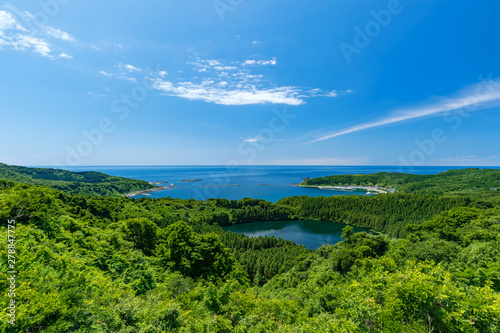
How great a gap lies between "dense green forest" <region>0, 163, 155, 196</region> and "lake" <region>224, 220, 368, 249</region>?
84875 millimetres

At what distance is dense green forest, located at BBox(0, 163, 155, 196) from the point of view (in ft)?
326

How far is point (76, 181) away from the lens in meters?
131

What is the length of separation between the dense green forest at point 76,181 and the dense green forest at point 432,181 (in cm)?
12492

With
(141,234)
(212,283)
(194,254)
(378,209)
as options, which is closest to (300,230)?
(378,209)

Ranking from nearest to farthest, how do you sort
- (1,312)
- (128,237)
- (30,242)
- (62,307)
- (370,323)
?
1. (1,312)
2. (62,307)
3. (370,323)
4. (30,242)
5. (128,237)

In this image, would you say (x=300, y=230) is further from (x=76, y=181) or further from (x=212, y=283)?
(x=76, y=181)

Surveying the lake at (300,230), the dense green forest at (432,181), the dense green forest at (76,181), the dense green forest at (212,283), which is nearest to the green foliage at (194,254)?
the dense green forest at (212,283)

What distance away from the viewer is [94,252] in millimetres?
13086

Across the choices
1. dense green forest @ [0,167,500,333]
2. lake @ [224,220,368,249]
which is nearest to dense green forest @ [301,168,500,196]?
lake @ [224,220,368,249]

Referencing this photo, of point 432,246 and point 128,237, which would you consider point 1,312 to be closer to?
point 128,237

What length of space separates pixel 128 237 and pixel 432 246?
29.9m

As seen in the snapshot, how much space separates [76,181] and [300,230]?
14723 cm

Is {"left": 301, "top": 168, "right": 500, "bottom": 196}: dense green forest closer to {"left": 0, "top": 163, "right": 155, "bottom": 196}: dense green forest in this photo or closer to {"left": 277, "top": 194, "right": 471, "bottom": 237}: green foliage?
{"left": 277, "top": 194, "right": 471, "bottom": 237}: green foliage

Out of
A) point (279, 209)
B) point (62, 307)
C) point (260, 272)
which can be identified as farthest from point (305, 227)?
Answer: point (62, 307)
